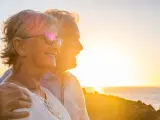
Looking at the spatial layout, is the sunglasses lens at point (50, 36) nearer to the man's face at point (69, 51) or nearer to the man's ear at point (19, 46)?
the man's ear at point (19, 46)

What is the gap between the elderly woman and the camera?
9.09 ft

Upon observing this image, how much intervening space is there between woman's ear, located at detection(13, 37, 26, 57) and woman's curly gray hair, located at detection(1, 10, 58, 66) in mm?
28

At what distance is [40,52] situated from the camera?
9.22 feet

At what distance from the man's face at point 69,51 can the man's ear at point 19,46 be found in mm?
1010

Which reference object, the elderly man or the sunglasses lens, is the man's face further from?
the sunglasses lens

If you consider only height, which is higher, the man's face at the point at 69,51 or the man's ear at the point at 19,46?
the man's ear at the point at 19,46

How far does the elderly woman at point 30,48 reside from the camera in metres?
2.77

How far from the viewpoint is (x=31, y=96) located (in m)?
2.54

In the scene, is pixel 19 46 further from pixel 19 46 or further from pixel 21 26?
pixel 21 26

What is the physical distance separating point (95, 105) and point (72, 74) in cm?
3077

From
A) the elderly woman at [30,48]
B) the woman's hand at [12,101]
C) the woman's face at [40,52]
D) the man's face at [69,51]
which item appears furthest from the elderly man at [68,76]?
the woman's hand at [12,101]

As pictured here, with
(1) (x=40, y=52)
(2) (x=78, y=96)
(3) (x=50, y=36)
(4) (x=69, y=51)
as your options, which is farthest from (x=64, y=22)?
(1) (x=40, y=52)

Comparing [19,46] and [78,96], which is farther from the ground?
[19,46]

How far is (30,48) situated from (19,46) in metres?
0.08
